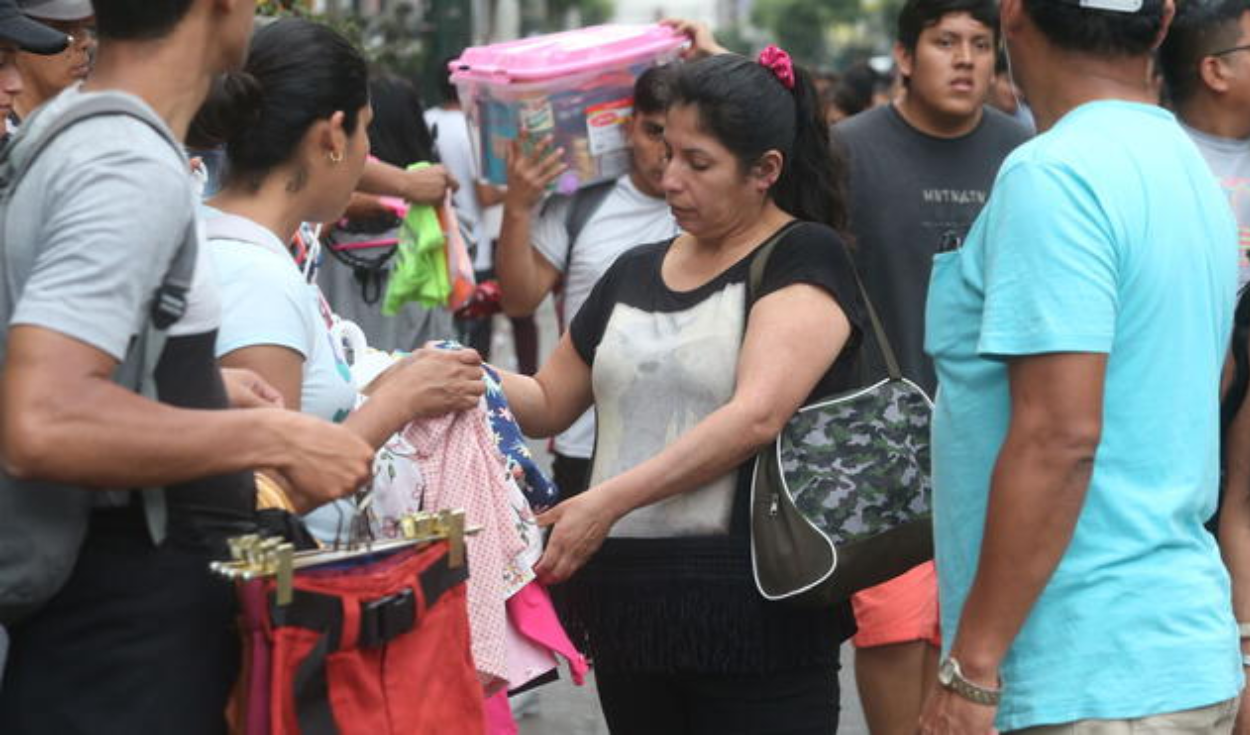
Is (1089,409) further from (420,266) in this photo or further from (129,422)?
(420,266)

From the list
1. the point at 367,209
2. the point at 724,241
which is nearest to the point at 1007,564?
the point at 724,241

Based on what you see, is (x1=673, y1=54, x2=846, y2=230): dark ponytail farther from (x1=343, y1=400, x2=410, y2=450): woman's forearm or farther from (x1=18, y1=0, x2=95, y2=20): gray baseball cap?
(x1=18, y1=0, x2=95, y2=20): gray baseball cap

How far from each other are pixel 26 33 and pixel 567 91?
1.57 metres

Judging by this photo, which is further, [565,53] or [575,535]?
[565,53]

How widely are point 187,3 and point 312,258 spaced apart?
5.96 ft

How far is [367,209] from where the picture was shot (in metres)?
6.47

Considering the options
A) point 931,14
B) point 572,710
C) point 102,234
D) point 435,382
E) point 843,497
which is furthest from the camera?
point 572,710

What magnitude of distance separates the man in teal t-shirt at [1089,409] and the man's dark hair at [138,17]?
3.97 ft

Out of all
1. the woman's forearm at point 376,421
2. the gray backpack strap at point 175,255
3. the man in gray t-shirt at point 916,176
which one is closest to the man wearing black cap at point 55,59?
the woman's forearm at point 376,421

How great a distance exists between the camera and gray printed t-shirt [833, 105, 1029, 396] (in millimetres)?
5414

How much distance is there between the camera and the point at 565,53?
17.3 ft

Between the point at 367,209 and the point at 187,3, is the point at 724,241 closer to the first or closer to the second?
the point at 187,3

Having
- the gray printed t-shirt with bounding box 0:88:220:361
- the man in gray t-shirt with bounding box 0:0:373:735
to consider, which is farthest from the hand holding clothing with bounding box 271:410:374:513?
the gray printed t-shirt with bounding box 0:88:220:361

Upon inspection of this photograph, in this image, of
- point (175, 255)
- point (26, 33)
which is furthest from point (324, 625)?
point (26, 33)
